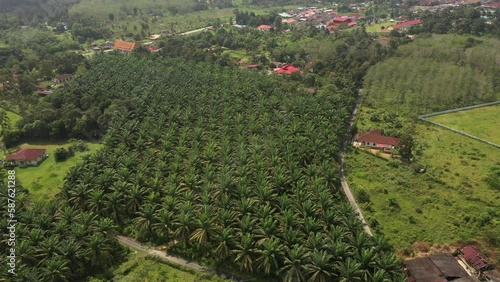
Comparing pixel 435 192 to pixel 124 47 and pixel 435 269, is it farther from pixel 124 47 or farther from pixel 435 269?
pixel 124 47

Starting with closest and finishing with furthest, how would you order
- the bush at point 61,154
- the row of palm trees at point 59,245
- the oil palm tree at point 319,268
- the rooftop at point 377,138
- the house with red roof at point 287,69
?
the oil palm tree at point 319,268, the row of palm trees at point 59,245, the bush at point 61,154, the rooftop at point 377,138, the house with red roof at point 287,69

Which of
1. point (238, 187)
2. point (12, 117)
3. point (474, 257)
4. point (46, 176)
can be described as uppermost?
point (12, 117)

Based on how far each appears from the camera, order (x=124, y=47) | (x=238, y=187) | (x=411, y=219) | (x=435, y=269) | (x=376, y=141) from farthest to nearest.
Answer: (x=124, y=47) → (x=376, y=141) → (x=411, y=219) → (x=238, y=187) → (x=435, y=269)

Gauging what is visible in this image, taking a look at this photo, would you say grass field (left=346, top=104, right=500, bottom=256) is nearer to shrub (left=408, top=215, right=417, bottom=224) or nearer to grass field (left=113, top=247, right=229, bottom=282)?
shrub (left=408, top=215, right=417, bottom=224)

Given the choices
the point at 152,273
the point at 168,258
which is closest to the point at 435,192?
the point at 168,258

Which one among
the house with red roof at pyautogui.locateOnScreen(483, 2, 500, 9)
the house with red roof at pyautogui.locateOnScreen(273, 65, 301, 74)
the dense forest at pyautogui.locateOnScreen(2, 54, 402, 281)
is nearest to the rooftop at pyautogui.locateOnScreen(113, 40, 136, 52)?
the house with red roof at pyautogui.locateOnScreen(273, 65, 301, 74)

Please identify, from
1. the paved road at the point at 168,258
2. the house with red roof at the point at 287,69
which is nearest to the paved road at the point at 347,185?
the paved road at the point at 168,258

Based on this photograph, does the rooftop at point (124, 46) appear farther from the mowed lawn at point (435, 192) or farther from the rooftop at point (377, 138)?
the mowed lawn at point (435, 192)
